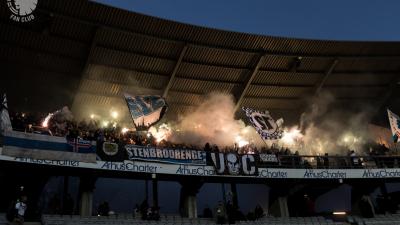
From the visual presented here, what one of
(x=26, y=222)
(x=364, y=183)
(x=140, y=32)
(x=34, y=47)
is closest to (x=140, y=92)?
(x=140, y=32)

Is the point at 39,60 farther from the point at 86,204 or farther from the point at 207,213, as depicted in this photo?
the point at 207,213

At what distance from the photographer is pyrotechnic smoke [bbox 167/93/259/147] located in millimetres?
32125

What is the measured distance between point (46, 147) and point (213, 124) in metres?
15.2

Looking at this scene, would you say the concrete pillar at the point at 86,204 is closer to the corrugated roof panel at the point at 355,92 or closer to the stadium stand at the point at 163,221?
the stadium stand at the point at 163,221

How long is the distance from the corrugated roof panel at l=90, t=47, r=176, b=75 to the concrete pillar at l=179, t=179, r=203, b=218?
881cm

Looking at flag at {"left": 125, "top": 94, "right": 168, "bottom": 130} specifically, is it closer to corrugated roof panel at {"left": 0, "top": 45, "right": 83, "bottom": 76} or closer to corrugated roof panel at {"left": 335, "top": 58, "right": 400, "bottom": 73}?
corrugated roof panel at {"left": 0, "top": 45, "right": 83, "bottom": 76}

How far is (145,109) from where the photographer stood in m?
24.9

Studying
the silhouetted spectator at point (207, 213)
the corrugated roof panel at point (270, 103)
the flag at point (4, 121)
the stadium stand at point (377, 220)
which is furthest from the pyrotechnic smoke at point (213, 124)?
the flag at point (4, 121)

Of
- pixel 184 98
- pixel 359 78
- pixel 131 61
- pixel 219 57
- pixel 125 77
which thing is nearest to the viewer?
pixel 131 61

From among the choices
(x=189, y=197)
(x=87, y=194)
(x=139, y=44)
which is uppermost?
(x=139, y=44)

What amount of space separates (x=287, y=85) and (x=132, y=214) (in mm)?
Answer: 16398

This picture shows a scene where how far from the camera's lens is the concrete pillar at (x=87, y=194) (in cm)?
2159

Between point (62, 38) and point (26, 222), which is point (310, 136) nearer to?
point (62, 38)

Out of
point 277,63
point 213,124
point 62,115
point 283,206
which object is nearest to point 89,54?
point 62,115
